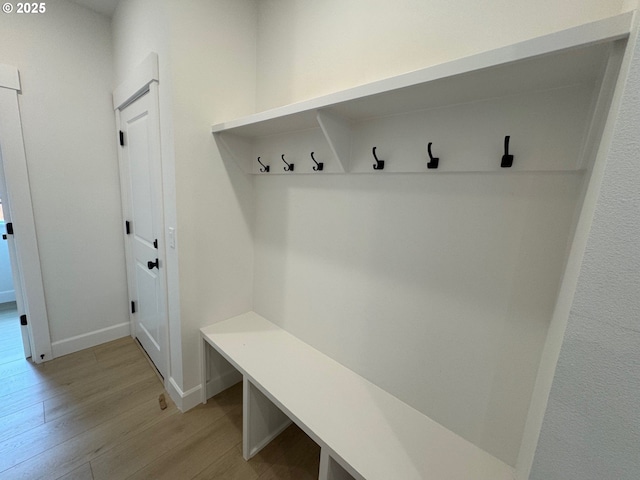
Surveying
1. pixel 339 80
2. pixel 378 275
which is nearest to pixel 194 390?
pixel 378 275

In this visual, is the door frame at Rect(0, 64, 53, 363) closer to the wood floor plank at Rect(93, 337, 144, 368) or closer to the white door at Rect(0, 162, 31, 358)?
the white door at Rect(0, 162, 31, 358)

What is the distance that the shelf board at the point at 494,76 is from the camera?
556 mm

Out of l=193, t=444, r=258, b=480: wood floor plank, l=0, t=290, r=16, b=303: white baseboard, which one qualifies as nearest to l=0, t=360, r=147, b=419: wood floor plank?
l=193, t=444, r=258, b=480: wood floor plank

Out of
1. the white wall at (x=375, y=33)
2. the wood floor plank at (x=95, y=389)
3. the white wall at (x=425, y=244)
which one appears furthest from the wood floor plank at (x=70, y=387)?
the white wall at (x=375, y=33)

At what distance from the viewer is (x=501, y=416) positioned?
94 cm

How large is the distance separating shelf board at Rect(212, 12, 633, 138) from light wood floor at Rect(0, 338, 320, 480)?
180 centimetres

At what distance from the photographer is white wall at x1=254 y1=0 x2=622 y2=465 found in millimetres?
841

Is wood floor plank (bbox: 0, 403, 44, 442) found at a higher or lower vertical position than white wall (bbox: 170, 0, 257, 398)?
lower

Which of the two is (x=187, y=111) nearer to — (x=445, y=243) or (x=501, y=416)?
(x=445, y=243)

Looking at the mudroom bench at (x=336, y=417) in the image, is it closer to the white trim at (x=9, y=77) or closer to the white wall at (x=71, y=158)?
the white wall at (x=71, y=158)

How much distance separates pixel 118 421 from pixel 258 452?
89 cm

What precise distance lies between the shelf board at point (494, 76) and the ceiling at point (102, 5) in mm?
1941

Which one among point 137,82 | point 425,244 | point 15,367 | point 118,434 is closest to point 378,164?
point 425,244

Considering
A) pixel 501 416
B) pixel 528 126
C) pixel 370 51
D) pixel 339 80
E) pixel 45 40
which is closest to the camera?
pixel 528 126
